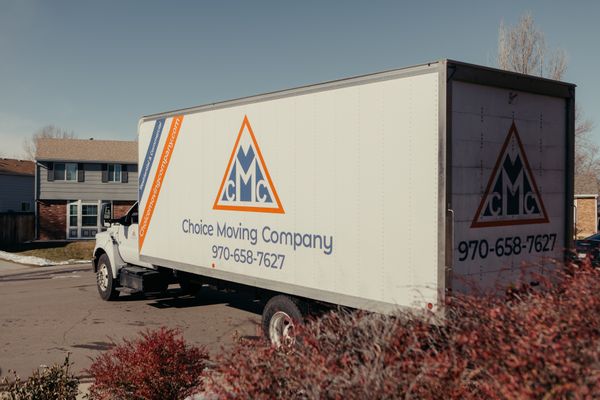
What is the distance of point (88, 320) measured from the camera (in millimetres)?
11742

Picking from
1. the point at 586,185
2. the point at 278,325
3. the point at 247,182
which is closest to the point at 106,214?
the point at 247,182

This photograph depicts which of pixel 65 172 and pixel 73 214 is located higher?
pixel 65 172

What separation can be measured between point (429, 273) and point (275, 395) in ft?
8.94

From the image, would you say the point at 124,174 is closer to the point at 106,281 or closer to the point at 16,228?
the point at 16,228

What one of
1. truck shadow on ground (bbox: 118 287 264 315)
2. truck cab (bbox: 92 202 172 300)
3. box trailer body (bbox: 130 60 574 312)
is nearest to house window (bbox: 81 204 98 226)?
truck shadow on ground (bbox: 118 287 264 315)

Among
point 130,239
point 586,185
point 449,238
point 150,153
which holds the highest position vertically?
point 586,185

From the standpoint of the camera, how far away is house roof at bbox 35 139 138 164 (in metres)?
36.4

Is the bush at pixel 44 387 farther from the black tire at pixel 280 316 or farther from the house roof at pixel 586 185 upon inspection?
the house roof at pixel 586 185

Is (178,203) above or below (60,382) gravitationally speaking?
above

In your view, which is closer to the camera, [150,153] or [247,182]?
[247,182]

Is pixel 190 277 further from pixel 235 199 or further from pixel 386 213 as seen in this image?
pixel 386 213

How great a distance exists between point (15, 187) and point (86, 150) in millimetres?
11988

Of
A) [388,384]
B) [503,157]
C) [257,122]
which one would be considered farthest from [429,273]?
[257,122]

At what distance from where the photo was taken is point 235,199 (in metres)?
9.20
